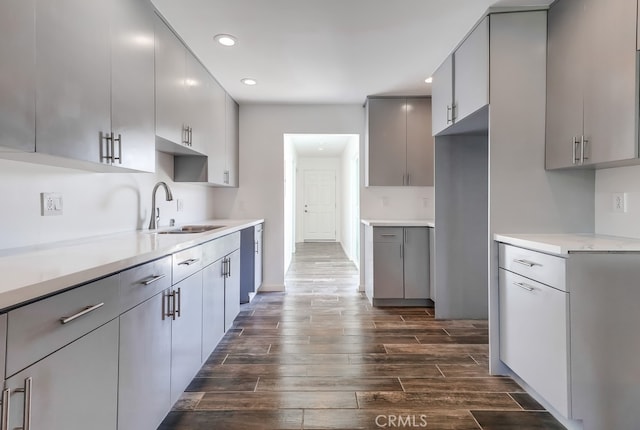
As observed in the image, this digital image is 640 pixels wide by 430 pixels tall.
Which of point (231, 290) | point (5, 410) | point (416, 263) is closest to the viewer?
point (5, 410)

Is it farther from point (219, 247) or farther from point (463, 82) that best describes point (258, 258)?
point (463, 82)

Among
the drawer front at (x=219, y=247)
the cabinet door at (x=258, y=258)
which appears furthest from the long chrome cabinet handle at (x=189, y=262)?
the cabinet door at (x=258, y=258)

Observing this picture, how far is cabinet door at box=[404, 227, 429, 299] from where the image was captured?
3494 mm

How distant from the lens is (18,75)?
3.58 feet

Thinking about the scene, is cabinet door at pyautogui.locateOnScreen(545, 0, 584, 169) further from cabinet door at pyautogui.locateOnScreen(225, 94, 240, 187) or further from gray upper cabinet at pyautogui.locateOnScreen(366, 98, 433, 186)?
cabinet door at pyautogui.locateOnScreen(225, 94, 240, 187)

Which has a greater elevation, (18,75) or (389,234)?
(18,75)

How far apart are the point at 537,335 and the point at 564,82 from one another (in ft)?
4.79

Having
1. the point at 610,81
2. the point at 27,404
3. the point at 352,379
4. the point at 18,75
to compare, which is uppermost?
the point at 610,81

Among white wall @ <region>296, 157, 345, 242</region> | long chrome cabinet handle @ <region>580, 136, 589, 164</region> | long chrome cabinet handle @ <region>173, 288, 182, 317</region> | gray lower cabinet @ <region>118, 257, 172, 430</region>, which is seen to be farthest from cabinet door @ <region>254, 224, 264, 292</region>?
white wall @ <region>296, 157, 345, 242</region>

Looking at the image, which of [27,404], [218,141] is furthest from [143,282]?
[218,141]

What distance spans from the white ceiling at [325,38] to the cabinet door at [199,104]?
13cm

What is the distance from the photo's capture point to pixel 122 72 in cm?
170

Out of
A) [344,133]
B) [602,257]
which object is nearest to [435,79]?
[344,133]

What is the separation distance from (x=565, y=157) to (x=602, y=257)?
680 mm
